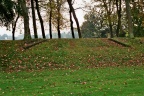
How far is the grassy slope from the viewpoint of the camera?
14609mm

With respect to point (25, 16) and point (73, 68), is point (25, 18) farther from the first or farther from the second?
point (73, 68)

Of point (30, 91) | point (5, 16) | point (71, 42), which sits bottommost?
point (30, 91)

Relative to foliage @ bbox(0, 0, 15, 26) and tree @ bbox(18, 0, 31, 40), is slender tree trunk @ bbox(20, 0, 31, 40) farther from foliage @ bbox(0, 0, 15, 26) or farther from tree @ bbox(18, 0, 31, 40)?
foliage @ bbox(0, 0, 15, 26)

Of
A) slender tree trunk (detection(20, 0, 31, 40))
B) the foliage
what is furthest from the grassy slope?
the foliage

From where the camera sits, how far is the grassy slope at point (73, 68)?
14.6 m

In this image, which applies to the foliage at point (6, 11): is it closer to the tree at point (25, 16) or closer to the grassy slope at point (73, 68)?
the tree at point (25, 16)

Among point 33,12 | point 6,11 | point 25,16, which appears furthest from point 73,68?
point 33,12

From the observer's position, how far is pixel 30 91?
568 inches

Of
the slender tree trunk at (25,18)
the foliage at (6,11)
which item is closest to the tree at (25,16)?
the slender tree trunk at (25,18)

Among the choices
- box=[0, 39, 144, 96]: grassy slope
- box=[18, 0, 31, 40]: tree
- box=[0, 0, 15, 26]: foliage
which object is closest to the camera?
box=[0, 39, 144, 96]: grassy slope

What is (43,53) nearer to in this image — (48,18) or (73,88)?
(73,88)

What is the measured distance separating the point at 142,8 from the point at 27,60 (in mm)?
31378

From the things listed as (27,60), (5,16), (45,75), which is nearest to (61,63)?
(27,60)

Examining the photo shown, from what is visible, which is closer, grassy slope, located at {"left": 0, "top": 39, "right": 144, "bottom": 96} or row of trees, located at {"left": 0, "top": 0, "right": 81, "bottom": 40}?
grassy slope, located at {"left": 0, "top": 39, "right": 144, "bottom": 96}
